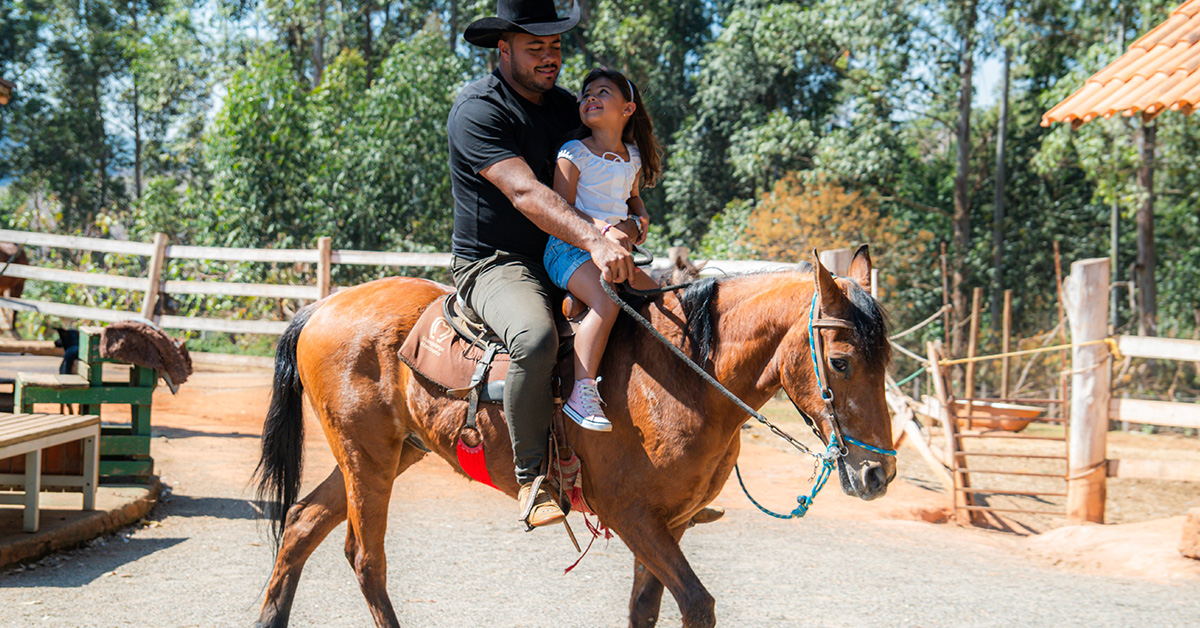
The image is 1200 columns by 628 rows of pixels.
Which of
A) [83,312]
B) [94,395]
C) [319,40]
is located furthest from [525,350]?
[319,40]

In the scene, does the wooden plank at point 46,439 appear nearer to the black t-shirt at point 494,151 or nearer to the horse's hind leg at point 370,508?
the horse's hind leg at point 370,508

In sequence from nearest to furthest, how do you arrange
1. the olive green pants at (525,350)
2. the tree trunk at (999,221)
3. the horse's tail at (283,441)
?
the olive green pants at (525,350)
the horse's tail at (283,441)
the tree trunk at (999,221)

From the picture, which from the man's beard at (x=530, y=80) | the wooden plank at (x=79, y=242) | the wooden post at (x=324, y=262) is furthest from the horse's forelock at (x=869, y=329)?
the wooden plank at (x=79, y=242)

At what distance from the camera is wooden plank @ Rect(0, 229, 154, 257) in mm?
14086

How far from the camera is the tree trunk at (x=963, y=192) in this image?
1841 centimetres

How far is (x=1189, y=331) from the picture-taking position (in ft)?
67.7

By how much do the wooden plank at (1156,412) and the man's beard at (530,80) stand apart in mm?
6231

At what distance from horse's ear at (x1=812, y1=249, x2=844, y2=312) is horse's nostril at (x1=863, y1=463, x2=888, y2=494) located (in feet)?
1.78

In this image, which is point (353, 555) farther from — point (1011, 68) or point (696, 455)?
point (1011, 68)

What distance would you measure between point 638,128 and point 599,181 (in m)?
0.34

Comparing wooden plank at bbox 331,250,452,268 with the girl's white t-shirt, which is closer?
the girl's white t-shirt

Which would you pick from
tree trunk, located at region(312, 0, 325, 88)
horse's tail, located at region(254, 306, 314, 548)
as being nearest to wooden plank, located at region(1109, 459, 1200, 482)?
horse's tail, located at region(254, 306, 314, 548)

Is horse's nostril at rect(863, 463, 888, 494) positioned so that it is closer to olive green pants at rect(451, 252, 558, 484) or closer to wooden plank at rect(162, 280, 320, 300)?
olive green pants at rect(451, 252, 558, 484)

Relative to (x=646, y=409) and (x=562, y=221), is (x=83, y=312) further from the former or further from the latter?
(x=646, y=409)
